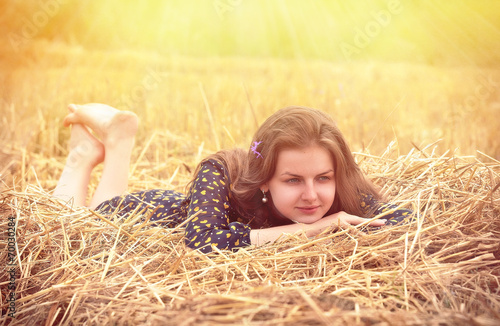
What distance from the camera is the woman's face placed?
2.37 metres

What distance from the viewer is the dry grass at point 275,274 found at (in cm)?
158

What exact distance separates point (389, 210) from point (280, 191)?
507 mm

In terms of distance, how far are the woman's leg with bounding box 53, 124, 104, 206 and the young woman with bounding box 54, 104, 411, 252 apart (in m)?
0.81

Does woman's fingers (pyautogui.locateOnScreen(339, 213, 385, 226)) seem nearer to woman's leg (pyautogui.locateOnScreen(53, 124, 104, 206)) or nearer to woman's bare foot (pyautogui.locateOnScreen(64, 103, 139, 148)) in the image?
woman's bare foot (pyautogui.locateOnScreen(64, 103, 139, 148))

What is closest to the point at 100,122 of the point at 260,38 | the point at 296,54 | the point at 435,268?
the point at 435,268

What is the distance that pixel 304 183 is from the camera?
94.7 inches

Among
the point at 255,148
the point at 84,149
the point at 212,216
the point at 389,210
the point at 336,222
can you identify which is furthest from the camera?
the point at 84,149

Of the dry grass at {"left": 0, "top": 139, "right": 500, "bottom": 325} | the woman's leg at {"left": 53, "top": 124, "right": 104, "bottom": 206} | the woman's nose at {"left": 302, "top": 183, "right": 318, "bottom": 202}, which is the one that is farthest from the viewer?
the woman's leg at {"left": 53, "top": 124, "right": 104, "bottom": 206}

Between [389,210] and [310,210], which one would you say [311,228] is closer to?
[310,210]

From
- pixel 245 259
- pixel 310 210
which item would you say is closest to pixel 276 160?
pixel 310 210

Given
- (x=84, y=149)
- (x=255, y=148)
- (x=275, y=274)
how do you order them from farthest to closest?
(x=84, y=149) < (x=255, y=148) < (x=275, y=274)

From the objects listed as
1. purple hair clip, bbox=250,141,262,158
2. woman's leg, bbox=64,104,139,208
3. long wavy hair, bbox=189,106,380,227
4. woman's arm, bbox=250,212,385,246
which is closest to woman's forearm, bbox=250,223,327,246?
woman's arm, bbox=250,212,385,246

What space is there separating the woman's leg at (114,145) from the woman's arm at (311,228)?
1.41 m

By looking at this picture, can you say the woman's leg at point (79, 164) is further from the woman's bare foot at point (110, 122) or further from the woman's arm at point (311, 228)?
the woman's arm at point (311, 228)
